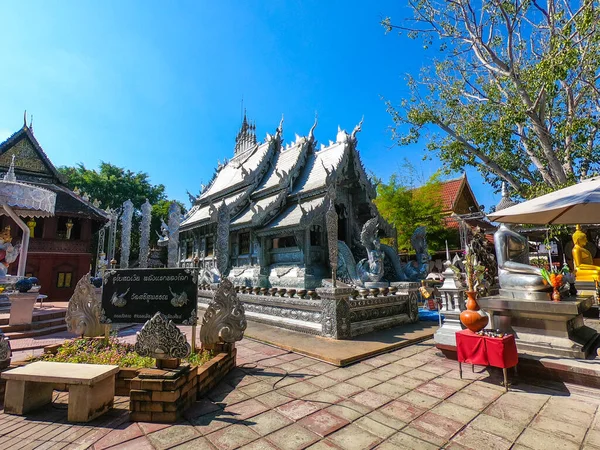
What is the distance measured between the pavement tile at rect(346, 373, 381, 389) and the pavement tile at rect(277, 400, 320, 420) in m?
0.97

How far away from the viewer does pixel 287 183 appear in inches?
579

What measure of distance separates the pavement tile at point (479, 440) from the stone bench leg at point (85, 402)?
387 centimetres

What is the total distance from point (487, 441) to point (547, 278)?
138 inches

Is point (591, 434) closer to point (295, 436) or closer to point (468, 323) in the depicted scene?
point (468, 323)

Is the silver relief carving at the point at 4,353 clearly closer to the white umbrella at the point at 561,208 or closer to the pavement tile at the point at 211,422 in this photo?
the pavement tile at the point at 211,422

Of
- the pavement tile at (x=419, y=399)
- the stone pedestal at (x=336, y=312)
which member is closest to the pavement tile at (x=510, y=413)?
the pavement tile at (x=419, y=399)

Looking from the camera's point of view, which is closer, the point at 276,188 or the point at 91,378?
the point at 91,378

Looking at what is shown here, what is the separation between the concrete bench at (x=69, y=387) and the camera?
330 cm

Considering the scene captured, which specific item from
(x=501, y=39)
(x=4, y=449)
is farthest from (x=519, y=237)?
(x=501, y=39)

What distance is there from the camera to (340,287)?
6988 millimetres

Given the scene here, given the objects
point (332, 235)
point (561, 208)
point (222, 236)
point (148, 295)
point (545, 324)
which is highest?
point (222, 236)

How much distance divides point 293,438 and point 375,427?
888 millimetres

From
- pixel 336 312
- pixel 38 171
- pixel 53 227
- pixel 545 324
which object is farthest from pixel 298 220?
pixel 38 171

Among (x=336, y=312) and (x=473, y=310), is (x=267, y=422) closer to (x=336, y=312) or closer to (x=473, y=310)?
(x=473, y=310)
